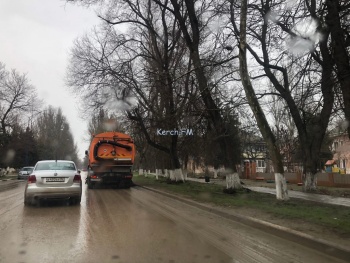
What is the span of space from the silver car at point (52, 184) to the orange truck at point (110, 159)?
10.1m

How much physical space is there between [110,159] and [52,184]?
432 inches

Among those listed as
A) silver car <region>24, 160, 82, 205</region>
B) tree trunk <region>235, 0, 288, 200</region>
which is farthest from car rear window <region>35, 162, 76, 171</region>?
tree trunk <region>235, 0, 288, 200</region>

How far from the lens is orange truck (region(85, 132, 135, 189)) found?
23.3 metres

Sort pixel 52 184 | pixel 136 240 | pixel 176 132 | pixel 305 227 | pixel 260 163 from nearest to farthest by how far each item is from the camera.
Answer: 1. pixel 136 240
2. pixel 305 227
3. pixel 52 184
4. pixel 176 132
5. pixel 260 163

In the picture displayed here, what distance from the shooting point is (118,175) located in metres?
23.7

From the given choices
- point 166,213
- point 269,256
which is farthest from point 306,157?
point 269,256

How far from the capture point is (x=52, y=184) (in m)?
12.6

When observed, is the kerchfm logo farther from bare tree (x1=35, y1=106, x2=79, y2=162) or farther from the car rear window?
bare tree (x1=35, y1=106, x2=79, y2=162)

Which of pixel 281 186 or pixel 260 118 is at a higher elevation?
pixel 260 118

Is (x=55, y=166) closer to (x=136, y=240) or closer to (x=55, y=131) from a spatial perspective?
(x=136, y=240)

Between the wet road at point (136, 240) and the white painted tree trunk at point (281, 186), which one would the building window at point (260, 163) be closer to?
the white painted tree trunk at point (281, 186)

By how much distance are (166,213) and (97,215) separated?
2173mm

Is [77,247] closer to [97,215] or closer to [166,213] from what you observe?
[97,215]

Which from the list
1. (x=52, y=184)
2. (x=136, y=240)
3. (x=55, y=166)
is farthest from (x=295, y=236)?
(x=55, y=166)
